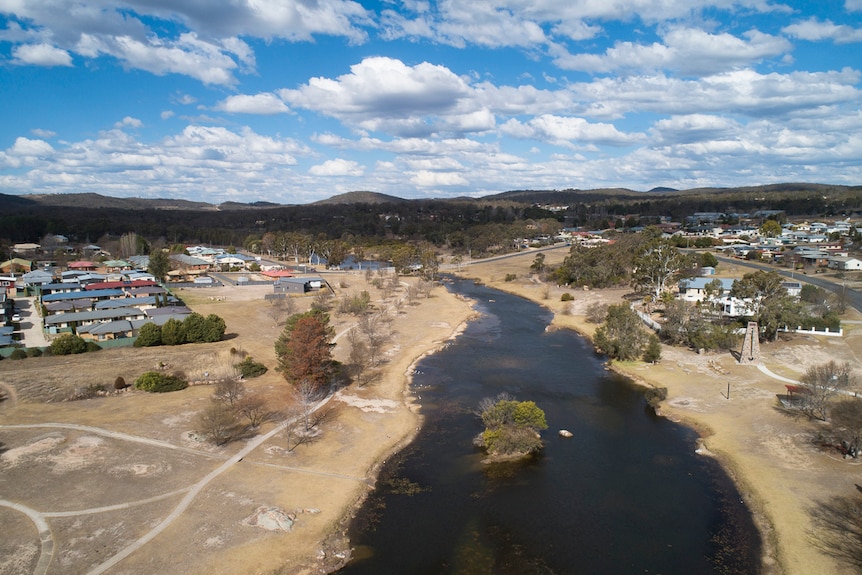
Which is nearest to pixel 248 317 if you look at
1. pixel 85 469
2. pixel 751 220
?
pixel 85 469

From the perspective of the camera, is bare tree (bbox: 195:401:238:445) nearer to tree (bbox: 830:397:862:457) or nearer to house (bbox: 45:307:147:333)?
house (bbox: 45:307:147:333)

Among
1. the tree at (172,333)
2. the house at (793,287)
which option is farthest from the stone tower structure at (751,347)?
the tree at (172,333)

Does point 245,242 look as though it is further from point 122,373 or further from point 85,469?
point 85,469

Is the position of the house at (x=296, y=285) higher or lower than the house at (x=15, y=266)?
lower

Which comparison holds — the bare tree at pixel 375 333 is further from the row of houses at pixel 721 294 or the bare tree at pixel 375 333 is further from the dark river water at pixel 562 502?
the row of houses at pixel 721 294

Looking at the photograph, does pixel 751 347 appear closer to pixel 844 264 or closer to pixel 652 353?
pixel 652 353

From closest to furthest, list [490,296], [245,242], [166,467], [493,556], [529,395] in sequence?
[493,556], [166,467], [529,395], [490,296], [245,242]
